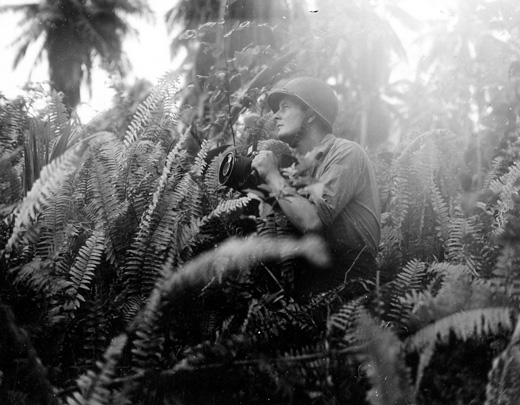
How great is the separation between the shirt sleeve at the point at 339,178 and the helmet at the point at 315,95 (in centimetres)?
22

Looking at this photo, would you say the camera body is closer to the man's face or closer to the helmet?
the man's face

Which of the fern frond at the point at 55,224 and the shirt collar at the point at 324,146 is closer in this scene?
the fern frond at the point at 55,224

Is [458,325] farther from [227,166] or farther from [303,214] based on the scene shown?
[227,166]

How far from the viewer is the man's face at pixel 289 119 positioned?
7.45 feet

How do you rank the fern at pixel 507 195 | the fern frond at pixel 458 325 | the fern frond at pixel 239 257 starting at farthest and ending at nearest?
1. the fern at pixel 507 195
2. the fern frond at pixel 239 257
3. the fern frond at pixel 458 325

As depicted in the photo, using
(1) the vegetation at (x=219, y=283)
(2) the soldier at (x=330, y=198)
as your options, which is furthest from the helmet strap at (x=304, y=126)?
(1) the vegetation at (x=219, y=283)

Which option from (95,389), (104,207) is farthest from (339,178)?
(95,389)

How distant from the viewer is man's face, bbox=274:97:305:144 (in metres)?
2.27

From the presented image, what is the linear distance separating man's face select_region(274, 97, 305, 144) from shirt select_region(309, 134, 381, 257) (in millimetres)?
180

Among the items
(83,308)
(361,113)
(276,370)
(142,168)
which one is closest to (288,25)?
(361,113)

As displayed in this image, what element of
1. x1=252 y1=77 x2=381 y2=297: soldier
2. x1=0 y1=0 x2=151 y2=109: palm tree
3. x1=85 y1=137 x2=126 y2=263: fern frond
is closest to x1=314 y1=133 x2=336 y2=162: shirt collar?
x1=252 y1=77 x2=381 y2=297: soldier

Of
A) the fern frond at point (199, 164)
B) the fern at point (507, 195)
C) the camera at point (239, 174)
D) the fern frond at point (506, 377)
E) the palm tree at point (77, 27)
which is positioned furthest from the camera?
the palm tree at point (77, 27)

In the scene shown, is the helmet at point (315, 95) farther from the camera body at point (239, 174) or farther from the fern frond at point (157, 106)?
the fern frond at point (157, 106)

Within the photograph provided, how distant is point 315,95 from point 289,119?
0.45ft
